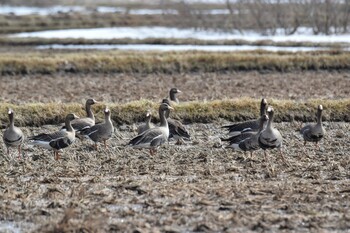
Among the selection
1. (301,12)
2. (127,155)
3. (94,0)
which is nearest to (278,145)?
(127,155)

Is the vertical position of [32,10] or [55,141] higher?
[55,141]

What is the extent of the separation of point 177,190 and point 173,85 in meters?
14.4

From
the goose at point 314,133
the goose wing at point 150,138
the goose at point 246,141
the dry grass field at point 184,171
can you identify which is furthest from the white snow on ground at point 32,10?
the goose at point 246,141

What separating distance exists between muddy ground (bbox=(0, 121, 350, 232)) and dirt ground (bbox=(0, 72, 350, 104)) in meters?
6.88

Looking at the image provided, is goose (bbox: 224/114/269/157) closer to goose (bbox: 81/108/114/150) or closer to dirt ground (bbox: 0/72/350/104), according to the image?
goose (bbox: 81/108/114/150)

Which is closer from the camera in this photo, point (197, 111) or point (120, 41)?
point (197, 111)

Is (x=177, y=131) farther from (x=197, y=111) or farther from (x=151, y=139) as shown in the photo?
(x=197, y=111)

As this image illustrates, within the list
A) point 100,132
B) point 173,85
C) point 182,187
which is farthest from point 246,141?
point 173,85

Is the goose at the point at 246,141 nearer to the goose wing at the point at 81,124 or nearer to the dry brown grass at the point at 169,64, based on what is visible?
the goose wing at the point at 81,124

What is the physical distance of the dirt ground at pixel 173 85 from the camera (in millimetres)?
22031

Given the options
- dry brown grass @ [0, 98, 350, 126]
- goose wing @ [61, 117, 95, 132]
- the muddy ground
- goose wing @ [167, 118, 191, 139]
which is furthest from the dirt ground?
the muddy ground

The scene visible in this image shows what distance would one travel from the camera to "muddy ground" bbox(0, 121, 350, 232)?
30.9ft

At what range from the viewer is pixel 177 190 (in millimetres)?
11086

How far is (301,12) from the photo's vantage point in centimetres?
6047
